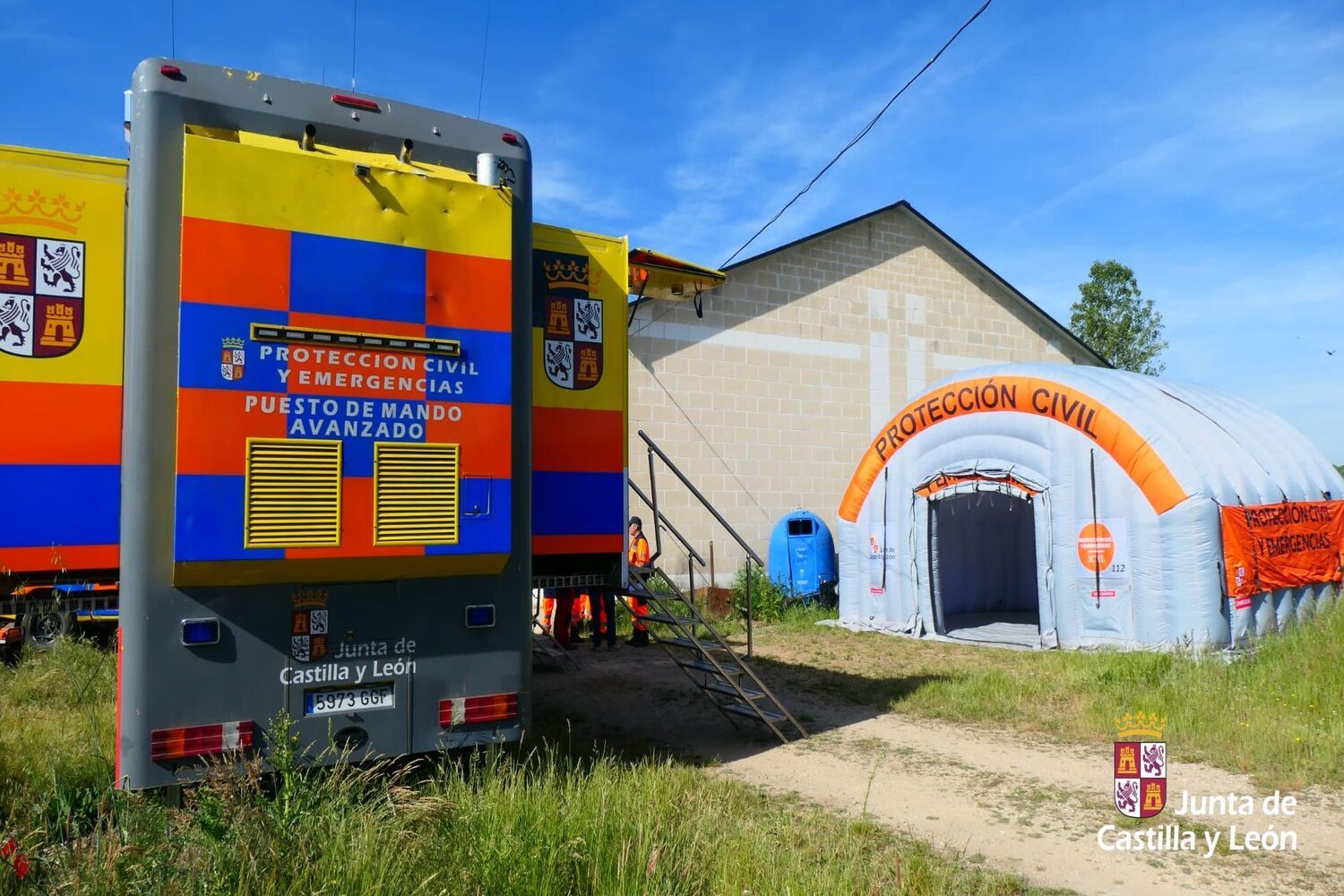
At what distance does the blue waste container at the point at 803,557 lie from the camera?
17.3 meters

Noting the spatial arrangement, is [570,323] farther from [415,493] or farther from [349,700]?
[349,700]

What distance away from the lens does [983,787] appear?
21.2ft

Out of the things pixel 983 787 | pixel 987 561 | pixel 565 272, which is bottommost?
pixel 983 787

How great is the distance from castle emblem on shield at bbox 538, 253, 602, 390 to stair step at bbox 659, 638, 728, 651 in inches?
105

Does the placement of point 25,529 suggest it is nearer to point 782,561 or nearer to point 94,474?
point 94,474

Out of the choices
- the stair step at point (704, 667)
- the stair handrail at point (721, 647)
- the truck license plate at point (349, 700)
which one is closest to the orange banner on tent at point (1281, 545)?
the stair handrail at point (721, 647)

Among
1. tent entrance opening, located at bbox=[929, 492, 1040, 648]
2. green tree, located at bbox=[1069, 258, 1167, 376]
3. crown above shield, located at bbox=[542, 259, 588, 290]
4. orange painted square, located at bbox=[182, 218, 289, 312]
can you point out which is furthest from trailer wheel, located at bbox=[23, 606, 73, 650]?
green tree, located at bbox=[1069, 258, 1167, 376]

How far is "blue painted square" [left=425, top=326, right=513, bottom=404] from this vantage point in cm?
507

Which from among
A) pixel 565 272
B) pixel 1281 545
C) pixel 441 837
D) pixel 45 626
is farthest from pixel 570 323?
pixel 1281 545

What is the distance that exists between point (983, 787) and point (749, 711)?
1.97 meters

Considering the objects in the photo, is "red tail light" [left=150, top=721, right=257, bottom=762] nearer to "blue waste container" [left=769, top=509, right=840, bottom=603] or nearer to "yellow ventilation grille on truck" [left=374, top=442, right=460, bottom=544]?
"yellow ventilation grille on truck" [left=374, top=442, right=460, bottom=544]

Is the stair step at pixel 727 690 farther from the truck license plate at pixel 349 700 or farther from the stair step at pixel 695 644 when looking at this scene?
the truck license plate at pixel 349 700

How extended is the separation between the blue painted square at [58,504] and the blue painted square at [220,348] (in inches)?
72.1

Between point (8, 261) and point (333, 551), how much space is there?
3.15 metres
